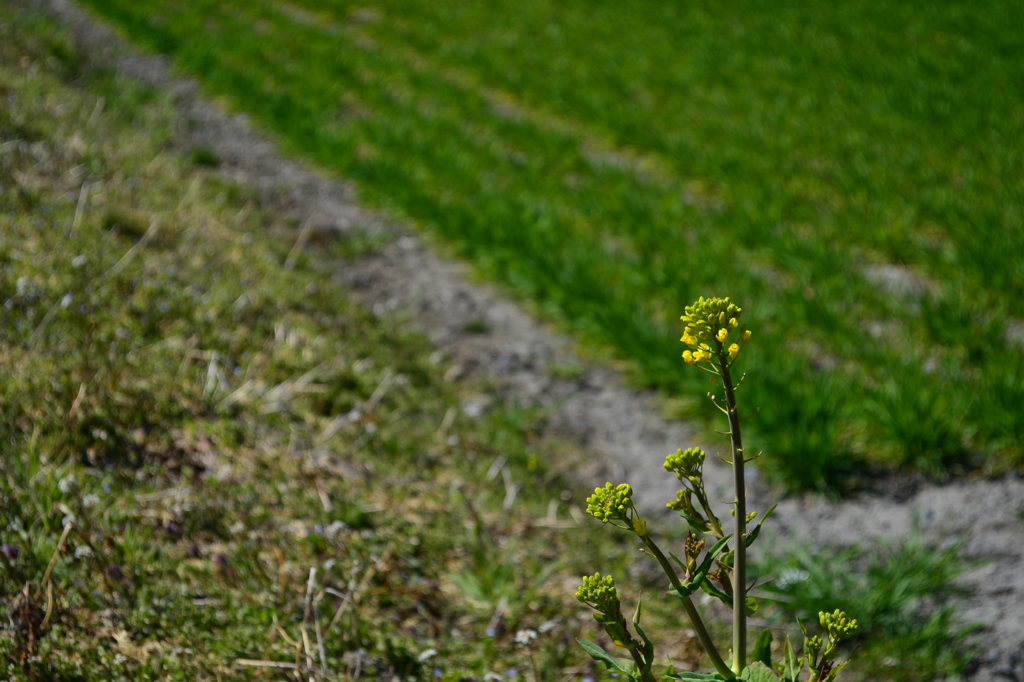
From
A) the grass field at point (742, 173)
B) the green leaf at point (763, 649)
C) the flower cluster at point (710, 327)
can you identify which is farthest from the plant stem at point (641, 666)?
the grass field at point (742, 173)

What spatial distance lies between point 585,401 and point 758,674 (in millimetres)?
2452

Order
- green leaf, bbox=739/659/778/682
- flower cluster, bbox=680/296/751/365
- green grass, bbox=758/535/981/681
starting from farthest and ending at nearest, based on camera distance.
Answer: green grass, bbox=758/535/981/681 < green leaf, bbox=739/659/778/682 < flower cluster, bbox=680/296/751/365

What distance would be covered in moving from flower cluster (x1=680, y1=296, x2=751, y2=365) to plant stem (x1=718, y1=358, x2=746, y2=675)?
0.09 ft

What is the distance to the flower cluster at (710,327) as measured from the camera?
44.4 inches

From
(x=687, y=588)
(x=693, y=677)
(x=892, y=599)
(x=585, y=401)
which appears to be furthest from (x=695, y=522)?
(x=585, y=401)

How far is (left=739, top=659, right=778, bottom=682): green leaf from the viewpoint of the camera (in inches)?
48.6

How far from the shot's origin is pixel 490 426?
3271 mm

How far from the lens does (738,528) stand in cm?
123

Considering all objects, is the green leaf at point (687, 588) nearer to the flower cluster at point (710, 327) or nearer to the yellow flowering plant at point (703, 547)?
the yellow flowering plant at point (703, 547)

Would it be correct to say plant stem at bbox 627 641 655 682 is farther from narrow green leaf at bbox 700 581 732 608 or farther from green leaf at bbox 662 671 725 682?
narrow green leaf at bbox 700 581 732 608

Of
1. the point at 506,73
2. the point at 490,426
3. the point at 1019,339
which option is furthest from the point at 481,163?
the point at 1019,339

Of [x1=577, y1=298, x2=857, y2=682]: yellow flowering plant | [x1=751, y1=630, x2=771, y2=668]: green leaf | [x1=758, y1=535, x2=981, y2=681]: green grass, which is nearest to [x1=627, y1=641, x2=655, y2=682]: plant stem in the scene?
[x1=577, y1=298, x2=857, y2=682]: yellow flowering plant

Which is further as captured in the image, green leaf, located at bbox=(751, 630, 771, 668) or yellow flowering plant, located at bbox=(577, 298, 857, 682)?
green leaf, located at bbox=(751, 630, 771, 668)

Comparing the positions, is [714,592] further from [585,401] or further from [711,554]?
[585,401]
